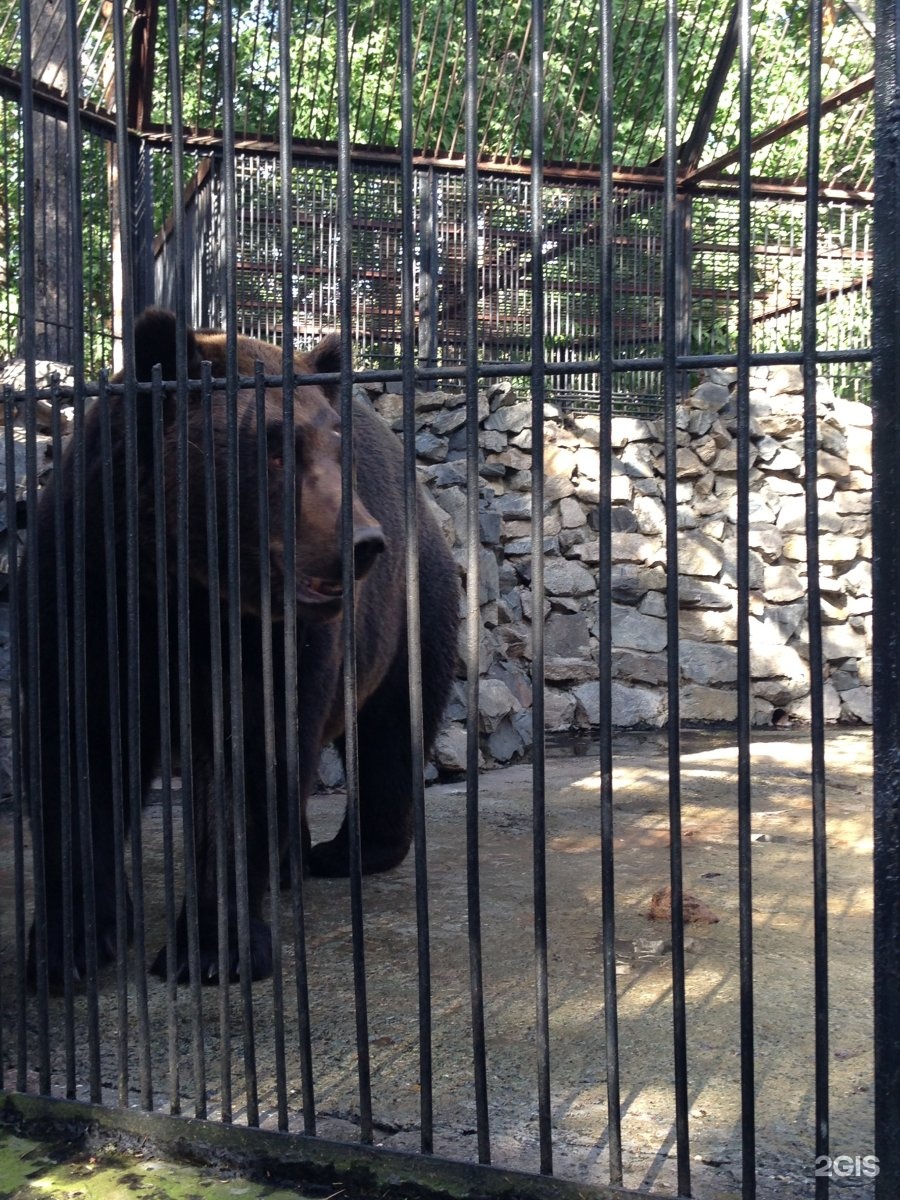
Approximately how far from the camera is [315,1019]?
10.4 ft

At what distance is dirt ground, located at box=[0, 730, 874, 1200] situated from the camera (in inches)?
96.1

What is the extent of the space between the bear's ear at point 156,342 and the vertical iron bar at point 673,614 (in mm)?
1317

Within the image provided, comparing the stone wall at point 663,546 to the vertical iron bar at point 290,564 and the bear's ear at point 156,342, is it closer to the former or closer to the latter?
the bear's ear at point 156,342

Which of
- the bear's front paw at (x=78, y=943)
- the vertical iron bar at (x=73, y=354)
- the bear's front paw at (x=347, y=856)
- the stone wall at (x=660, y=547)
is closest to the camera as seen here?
the vertical iron bar at (x=73, y=354)

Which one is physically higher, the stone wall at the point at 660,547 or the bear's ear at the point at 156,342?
the bear's ear at the point at 156,342

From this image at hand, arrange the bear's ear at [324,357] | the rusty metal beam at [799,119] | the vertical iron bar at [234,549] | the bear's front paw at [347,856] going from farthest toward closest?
1. the rusty metal beam at [799,119]
2. the bear's front paw at [347,856]
3. the bear's ear at [324,357]
4. the vertical iron bar at [234,549]

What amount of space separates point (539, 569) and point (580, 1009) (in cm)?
143

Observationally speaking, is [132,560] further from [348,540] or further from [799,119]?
[799,119]

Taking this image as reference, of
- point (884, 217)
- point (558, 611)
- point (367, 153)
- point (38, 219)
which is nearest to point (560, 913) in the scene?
point (884, 217)

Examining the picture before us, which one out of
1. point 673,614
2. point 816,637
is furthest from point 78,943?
point 816,637

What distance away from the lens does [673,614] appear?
7.39 ft

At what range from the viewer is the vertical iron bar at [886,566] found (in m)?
2.01

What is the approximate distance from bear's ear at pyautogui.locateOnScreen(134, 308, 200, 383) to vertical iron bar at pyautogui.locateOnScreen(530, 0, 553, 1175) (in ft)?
3.64

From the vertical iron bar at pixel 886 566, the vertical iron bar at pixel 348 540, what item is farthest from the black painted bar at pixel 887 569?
the vertical iron bar at pixel 348 540
